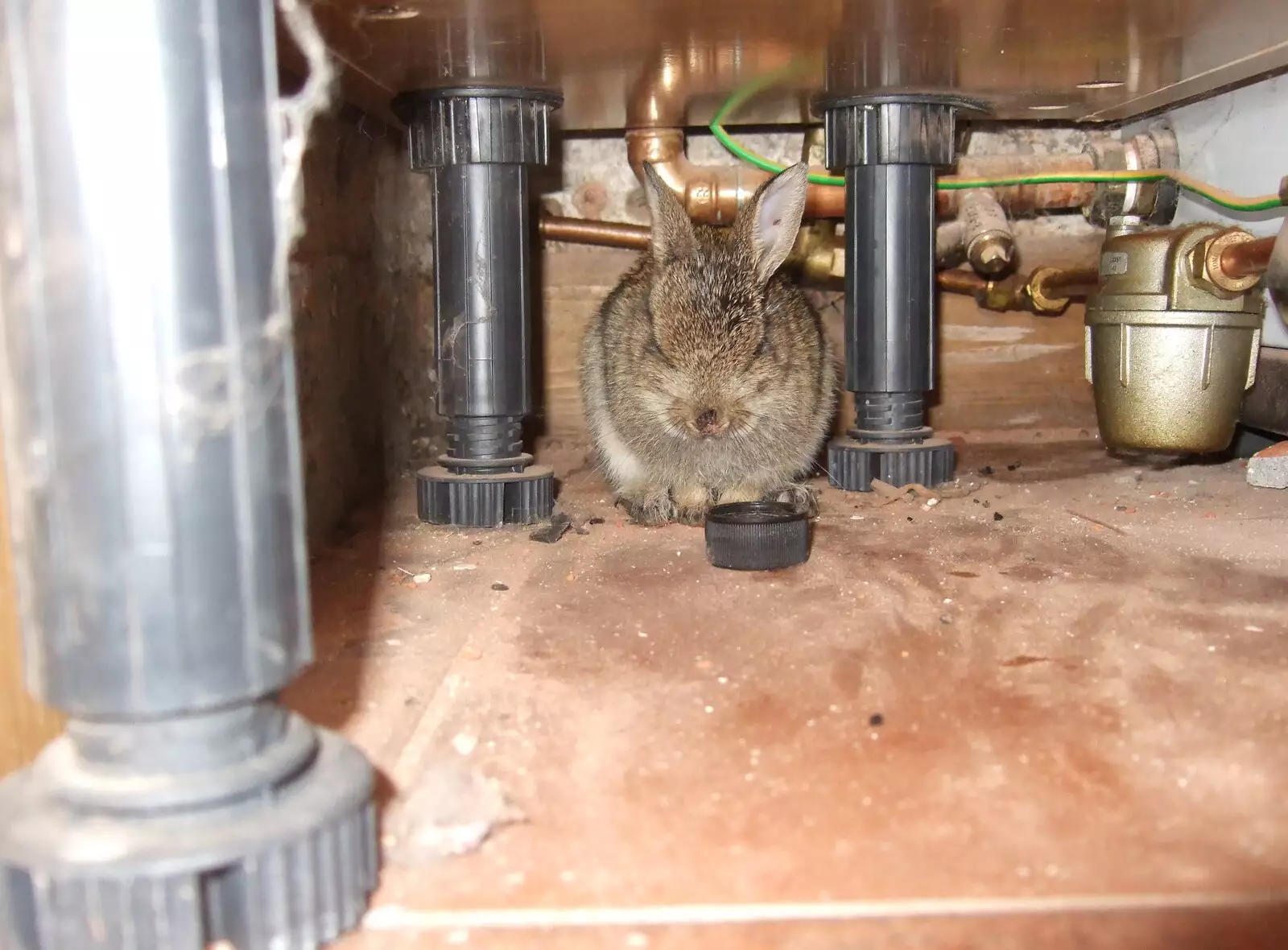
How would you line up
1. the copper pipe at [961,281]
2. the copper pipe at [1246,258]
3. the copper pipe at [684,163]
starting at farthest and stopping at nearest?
the copper pipe at [961,281]
the copper pipe at [684,163]
the copper pipe at [1246,258]

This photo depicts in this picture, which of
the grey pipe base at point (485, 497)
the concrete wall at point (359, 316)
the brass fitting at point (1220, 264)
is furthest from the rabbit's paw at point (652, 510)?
the brass fitting at point (1220, 264)

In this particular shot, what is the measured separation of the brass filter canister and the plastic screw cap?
1.01m

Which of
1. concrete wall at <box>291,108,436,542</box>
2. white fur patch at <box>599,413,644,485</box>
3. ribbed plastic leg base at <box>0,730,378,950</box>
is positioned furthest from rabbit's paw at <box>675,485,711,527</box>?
ribbed plastic leg base at <box>0,730,378,950</box>

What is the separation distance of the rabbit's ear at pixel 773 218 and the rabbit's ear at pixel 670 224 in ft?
0.41

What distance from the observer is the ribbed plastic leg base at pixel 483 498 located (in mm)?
2420

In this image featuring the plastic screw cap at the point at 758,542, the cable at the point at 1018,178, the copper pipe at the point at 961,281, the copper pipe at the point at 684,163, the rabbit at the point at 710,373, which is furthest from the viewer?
the copper pipe at the point at 961,281

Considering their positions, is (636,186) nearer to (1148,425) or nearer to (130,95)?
(1148,425)

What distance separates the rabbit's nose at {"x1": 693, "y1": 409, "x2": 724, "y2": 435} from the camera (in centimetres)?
243

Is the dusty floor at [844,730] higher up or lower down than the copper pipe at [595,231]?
lower down

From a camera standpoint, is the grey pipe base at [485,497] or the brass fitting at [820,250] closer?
the grey pipe base at [485,497]

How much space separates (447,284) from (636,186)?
1066 mm

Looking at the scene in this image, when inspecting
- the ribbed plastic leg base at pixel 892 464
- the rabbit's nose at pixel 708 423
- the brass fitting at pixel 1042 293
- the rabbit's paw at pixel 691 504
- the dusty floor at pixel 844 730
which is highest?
the brass fitting at pixel 1042 293

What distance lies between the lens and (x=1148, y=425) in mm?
2529

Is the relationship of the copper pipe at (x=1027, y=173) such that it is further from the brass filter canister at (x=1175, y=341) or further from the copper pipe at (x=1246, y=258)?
the copper pipe at (x=1246, y=258)
